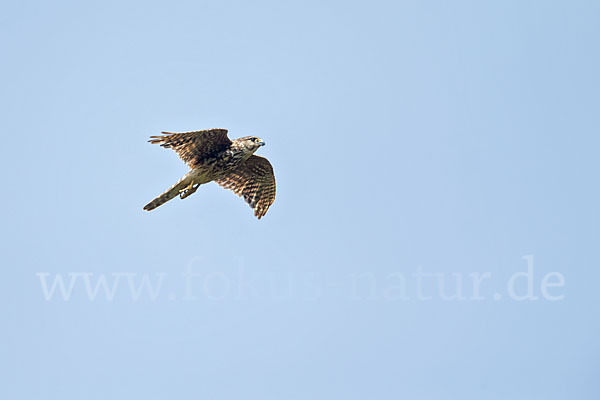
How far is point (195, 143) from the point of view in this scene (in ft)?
74.0

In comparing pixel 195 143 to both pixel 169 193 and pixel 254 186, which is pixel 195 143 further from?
pixel 254 186

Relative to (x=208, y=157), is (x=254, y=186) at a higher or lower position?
higher

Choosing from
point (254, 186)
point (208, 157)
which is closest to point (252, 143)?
point (208, 157)

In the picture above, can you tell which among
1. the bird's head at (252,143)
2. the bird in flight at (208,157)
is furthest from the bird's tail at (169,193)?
the bird's head at (252,143)

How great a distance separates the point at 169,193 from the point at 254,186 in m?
2.55

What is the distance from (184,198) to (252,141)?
84.9 inches

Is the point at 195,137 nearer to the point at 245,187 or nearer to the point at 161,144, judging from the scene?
the point at 161,144

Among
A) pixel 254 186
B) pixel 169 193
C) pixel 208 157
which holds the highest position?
pixel 254 186

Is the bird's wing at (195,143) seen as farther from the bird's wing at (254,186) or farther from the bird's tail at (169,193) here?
the bird's wing at (254,186)

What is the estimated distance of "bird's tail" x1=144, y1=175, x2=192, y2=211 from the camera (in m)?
22.8

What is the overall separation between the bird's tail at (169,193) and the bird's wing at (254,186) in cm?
173

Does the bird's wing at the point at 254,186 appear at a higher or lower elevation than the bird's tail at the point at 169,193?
higher

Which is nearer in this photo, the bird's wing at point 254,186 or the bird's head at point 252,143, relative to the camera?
the bird's head at point 252,143

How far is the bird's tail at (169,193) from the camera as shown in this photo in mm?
22797
